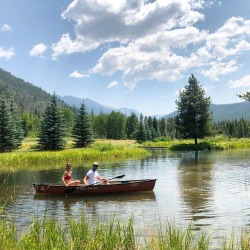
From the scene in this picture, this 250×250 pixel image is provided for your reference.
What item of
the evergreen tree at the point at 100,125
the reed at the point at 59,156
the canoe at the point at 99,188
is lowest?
the canoe at the point at 99,188

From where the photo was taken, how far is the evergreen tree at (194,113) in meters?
59.9

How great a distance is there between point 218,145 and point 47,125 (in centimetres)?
2779

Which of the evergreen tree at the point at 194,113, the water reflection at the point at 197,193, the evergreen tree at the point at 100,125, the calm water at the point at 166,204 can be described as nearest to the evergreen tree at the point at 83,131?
the evergreen tree at the point at 194,113

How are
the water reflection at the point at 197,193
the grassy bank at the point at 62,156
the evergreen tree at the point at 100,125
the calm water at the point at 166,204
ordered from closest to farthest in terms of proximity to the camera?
1. the calm water at the point at 166,204
2. the water reflection at the point at 197,193
3. the grassy bank at the point at 62,156
4. the evergreen tree at the point at 100,125

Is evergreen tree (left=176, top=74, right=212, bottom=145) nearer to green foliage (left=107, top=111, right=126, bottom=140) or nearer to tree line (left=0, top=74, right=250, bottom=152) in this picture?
tree line (left=0, top=74, right=250, bottom=152)

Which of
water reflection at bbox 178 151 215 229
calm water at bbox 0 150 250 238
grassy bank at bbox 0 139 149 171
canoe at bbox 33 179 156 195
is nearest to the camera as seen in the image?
calm water at bbox 0 150 250 238

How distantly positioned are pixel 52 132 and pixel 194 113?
2485 centimetres

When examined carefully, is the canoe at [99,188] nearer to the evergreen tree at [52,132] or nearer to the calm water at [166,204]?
the calm water at [166,204]

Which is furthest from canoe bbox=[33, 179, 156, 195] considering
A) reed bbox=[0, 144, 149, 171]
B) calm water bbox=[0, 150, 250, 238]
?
reed bbox=[0, 144, 149, 171]

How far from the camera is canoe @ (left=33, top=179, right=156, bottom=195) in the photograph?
19000mm

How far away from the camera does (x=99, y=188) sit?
1911cm

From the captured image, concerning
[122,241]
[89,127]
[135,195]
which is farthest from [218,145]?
[122,241]

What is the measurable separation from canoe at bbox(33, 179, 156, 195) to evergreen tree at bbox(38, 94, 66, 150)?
101 feet

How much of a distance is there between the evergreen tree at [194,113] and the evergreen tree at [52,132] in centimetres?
2162
